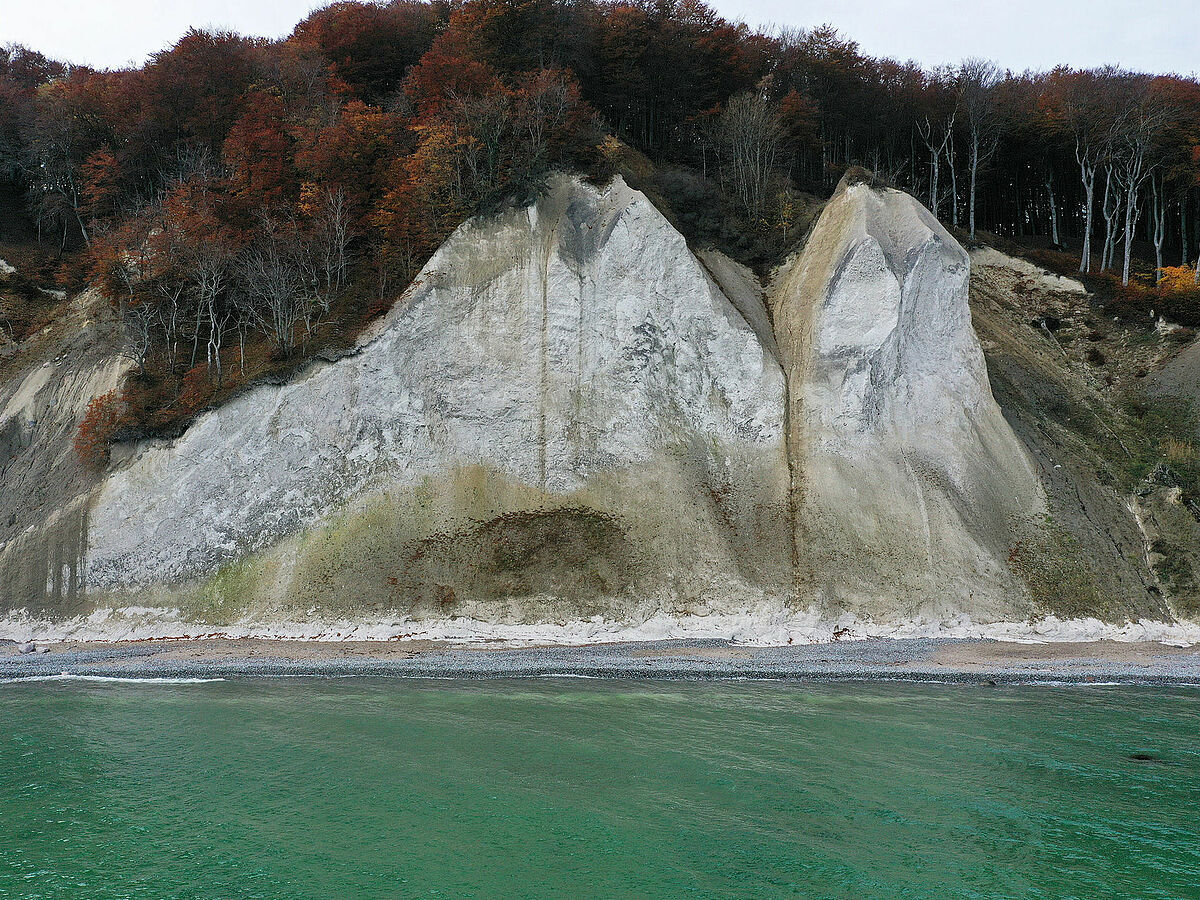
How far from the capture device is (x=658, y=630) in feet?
71.4

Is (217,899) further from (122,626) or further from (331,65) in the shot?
(331,65)

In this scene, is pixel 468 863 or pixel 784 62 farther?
pixel 784 62

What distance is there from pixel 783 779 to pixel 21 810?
12.3 metres

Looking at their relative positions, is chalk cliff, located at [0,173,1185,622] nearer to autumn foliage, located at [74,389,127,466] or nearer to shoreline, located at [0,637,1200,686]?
autumn foliage, located at [74,389,127,466]

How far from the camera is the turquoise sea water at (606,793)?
9.66 m

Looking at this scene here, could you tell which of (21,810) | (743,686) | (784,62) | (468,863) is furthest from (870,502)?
(784,62)

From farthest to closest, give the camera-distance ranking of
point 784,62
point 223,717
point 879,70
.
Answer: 1. point 879,70
2. point 784,62
3. point 223,717

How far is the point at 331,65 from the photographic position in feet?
117

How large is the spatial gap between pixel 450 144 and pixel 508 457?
1258cm

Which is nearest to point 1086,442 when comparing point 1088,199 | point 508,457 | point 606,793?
point 1088,199

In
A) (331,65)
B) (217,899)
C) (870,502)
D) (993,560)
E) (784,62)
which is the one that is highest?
(784,62)

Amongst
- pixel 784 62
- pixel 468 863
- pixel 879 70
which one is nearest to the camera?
pixel 468 863

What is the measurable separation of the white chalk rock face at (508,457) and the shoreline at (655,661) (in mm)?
2105

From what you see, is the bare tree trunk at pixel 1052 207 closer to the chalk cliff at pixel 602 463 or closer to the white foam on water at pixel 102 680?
the chalk cliff at pixel 602 463
